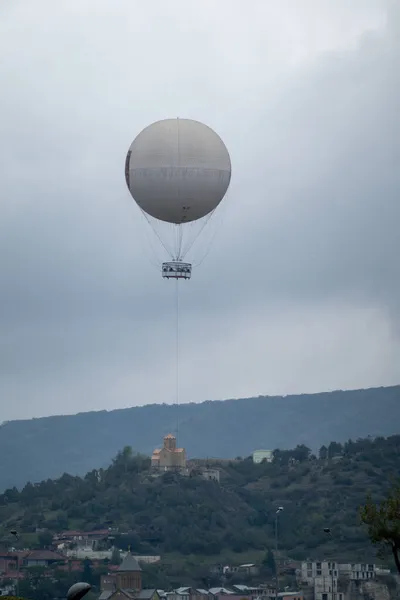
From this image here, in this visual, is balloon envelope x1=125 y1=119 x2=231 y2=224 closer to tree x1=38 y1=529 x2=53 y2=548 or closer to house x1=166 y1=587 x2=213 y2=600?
house x1=166 y1=587 x2=213 y2=600

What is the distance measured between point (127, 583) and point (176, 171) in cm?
8785

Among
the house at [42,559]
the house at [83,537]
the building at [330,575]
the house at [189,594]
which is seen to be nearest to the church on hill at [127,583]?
the house at [189,594]

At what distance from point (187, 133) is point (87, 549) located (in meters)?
119

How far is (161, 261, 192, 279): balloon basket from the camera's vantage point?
6869 centimetres

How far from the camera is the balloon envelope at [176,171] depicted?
64.5 m

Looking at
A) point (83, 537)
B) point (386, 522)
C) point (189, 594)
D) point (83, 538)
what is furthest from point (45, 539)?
point (386, 522)

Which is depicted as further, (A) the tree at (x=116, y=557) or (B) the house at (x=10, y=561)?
(A) the tree at (x=116, y=557)

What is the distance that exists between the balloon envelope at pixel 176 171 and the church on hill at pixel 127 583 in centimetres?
7389

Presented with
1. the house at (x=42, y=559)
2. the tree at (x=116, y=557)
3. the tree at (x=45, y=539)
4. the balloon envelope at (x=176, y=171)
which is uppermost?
the tree at (x=45, y=539)

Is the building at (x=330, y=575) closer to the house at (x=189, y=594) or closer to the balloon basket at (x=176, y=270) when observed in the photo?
the house at (x=189, y=594)

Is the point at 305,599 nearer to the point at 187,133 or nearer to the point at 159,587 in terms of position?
the point at 159,587

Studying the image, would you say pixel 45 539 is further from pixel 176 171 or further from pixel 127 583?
pixel 176 171

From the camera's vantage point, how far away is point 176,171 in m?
64.5

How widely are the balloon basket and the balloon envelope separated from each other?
10.6ft
